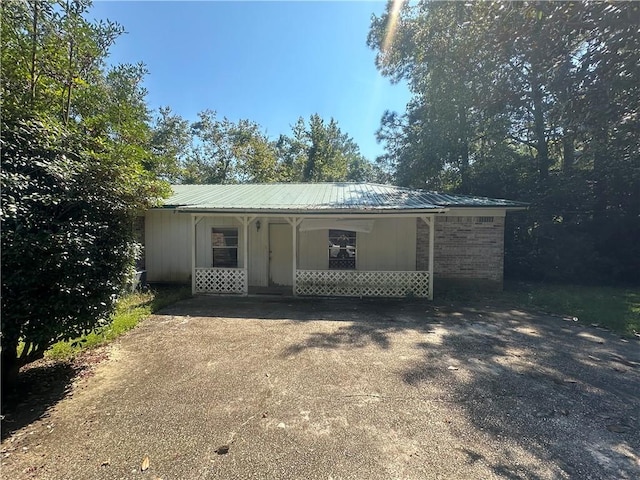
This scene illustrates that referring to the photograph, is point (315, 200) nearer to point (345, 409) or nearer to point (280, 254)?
point (280, 254)

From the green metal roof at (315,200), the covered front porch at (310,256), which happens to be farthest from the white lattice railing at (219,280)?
the green metal roof at (315,200)

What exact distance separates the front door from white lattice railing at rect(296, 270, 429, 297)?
128 centimetres

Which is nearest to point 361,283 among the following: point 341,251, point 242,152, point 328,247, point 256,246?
point 341,251

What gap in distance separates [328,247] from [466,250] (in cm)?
427

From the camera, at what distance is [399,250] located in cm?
997

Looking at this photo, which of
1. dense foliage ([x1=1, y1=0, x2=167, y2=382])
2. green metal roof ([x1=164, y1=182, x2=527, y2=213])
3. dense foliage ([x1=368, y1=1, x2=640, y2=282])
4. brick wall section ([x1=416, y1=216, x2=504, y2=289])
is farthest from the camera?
brick wall section ([x1=416, y1=216, x2=504, y2=289])

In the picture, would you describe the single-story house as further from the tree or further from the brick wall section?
the tree

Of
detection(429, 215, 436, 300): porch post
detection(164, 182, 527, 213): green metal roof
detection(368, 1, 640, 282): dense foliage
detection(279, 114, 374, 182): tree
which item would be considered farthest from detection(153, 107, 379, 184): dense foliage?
detection(429, 215, 436, 300): porch post

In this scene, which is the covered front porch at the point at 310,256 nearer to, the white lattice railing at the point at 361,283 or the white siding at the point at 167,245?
the white lattice railing at the point at 361,283

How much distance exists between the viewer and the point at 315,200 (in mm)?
9672

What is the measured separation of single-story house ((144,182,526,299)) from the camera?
9.05 metres

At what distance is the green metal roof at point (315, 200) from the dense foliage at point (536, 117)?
138 inches

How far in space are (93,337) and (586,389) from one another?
6.96m

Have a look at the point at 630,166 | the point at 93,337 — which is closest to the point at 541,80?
the point at 630,166
